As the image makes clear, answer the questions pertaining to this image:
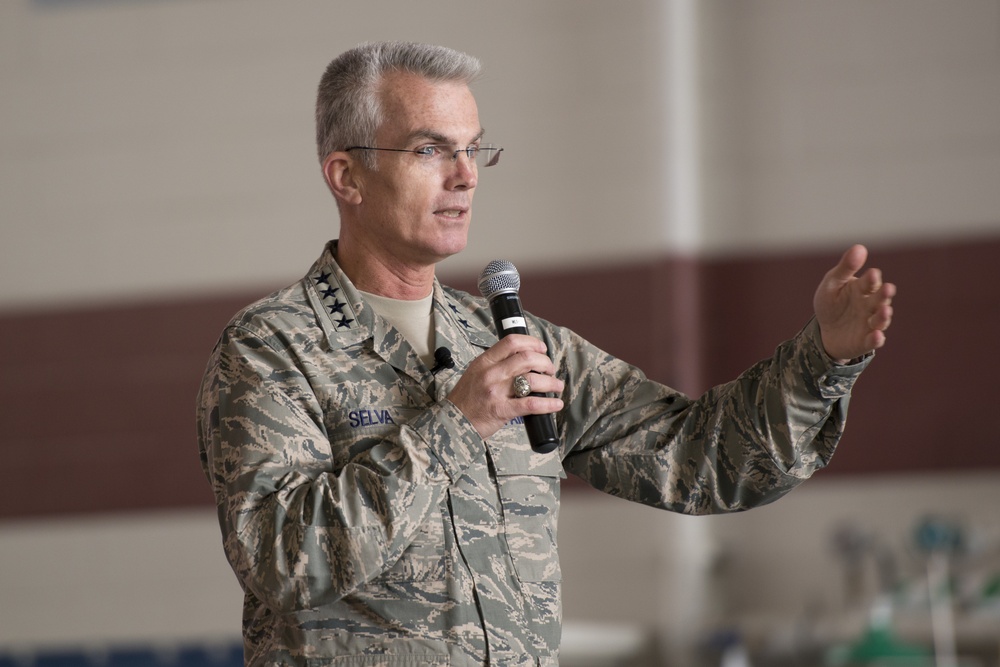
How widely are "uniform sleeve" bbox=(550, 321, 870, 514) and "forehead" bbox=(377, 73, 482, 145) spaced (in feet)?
1.22

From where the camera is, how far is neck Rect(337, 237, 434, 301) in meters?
1.77

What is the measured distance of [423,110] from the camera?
1710mm

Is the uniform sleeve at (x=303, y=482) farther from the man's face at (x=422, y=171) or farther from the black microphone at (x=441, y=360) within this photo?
the man's face at (x=422, y=171)

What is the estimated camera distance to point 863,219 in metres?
4.15

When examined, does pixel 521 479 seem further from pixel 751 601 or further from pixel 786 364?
pixel 751 601

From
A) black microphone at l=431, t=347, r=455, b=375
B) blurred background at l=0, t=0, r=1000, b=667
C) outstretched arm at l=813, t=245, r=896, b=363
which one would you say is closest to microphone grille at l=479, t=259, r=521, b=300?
black microphone at l=431, t=347, r=455, b=375

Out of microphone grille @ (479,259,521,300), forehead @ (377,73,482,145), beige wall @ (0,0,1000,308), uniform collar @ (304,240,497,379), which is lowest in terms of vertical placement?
uniform collar @ (304,240,497,379)

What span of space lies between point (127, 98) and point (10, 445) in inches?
54.2

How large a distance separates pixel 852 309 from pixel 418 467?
0.59 meters

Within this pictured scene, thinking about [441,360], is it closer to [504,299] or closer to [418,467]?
[504,299]

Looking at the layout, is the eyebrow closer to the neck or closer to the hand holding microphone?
the neck

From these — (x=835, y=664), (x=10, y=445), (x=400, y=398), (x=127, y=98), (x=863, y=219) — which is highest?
(x=127, y=98)

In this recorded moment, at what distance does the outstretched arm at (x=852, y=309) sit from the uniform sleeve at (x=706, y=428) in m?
0.03

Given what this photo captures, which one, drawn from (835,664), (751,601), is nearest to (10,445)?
(751,601)
